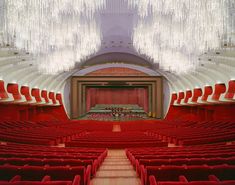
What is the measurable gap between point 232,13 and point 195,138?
504 centimetres

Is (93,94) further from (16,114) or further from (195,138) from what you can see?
(195,138)

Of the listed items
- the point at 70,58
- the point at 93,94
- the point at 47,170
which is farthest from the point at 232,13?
the point at 93,94

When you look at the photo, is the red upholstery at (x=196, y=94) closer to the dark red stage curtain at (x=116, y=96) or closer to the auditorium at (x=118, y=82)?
the auditorium at (x=118, y=82)

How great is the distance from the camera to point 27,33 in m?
11.5

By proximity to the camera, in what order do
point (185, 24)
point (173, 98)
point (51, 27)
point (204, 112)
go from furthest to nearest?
point (173, 98) → point (204, 112) → point (51, 27) → point (185, 24)

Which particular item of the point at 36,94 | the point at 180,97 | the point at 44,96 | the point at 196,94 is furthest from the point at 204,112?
the point at 36,94

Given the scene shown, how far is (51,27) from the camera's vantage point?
41.1 ft

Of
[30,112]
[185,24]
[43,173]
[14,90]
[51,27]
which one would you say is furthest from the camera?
[30,112]

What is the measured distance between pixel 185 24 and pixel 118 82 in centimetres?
2311

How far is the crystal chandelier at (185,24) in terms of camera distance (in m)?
9.09

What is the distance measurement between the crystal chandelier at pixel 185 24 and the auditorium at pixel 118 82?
54mm

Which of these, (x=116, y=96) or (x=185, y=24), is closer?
(x=185, y=24)

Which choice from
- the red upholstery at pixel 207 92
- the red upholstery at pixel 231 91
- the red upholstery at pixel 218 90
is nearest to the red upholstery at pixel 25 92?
the red upholstery at pixel 207 92

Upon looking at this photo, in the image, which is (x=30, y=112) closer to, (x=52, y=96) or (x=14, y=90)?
(x=52, y=96)
